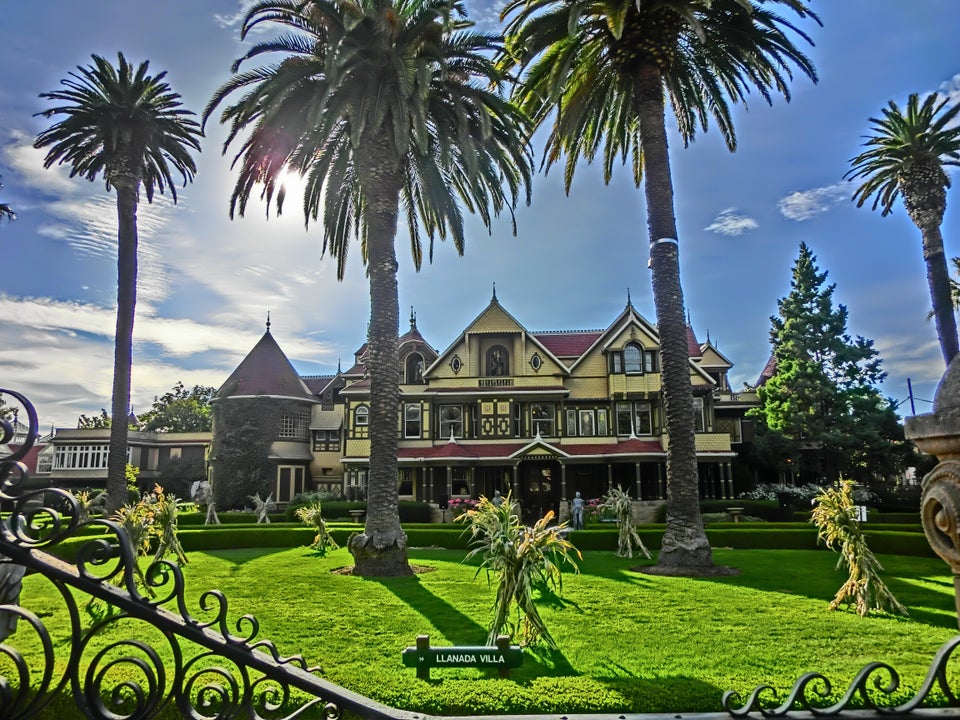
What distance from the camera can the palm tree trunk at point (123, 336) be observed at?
2491cm

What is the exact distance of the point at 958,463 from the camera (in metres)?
3.75

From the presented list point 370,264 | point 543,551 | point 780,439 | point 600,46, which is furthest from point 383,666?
point 780,439

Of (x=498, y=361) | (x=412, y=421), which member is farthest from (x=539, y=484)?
(x=412, y=421)

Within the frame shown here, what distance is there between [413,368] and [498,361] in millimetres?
5850

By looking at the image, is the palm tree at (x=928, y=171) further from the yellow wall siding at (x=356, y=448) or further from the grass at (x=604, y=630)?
the yellow wall siding at (x=356, y=448)

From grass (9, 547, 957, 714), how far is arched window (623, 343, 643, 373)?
2003cm

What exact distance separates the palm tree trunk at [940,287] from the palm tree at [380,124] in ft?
67.7

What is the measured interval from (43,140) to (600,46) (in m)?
23.5

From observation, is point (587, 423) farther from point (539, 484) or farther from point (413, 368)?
point (413, 368)

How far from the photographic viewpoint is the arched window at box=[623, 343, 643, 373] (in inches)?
1422

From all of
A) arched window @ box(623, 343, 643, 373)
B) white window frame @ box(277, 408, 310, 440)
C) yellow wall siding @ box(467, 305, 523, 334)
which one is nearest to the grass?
arched window @ box(623, 343, 643, 373)

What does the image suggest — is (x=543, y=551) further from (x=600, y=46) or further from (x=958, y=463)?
(x=600, y=46)

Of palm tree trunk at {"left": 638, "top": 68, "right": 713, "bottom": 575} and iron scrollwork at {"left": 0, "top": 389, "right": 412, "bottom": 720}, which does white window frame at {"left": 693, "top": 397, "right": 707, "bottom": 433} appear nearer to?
palm tree trunk at {"left": 638, "top": 68, "right": 713, "bottom": 575}

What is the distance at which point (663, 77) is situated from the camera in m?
18.6
